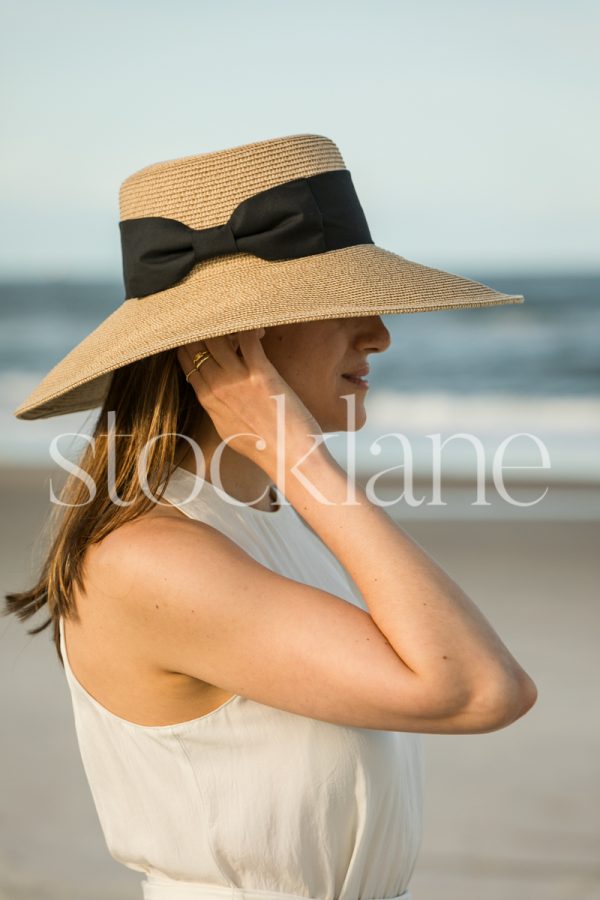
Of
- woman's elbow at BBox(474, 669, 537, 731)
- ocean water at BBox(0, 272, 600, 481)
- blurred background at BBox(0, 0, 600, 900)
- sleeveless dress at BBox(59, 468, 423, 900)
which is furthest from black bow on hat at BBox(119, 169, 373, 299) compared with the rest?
ocean water at BBox(0, 272, 600, 481)

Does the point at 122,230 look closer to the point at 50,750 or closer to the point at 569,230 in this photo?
the point at 50,750

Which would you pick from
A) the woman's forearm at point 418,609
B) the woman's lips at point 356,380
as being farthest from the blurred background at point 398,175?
the woman's forearm at point 418,609

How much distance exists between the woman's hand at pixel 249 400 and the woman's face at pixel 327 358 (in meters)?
0.08

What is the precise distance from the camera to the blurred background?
38.5ft

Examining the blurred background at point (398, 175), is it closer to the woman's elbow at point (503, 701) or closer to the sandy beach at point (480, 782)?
the sandy beach at point (480, 782)

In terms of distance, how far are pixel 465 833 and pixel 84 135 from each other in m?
17.6

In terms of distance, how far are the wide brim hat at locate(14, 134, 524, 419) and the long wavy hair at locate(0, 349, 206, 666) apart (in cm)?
7

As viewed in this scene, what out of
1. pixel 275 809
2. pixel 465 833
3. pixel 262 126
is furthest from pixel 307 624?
pixel 262 126

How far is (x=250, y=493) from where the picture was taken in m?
1.84

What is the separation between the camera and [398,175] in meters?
20.5

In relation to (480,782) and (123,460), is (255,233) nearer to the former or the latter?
(123,460)

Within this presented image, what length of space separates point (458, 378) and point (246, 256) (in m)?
14.9

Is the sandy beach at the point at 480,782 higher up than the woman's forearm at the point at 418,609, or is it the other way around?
the woman's forearm at the point at 418,609

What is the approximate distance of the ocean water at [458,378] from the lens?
1130 cm
